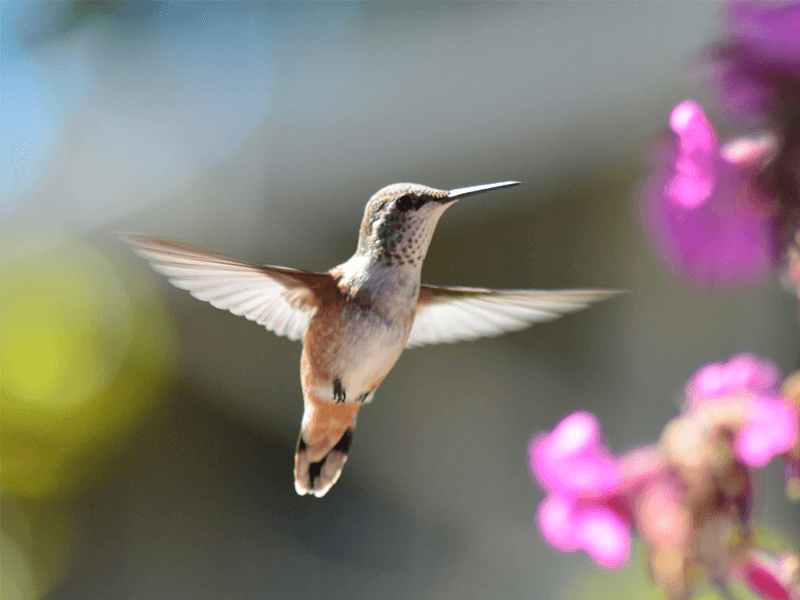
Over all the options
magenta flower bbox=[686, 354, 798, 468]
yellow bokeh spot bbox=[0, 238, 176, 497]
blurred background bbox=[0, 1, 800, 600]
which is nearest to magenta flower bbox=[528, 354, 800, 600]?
magenta flower bbox=[686, 354, 798, 468]

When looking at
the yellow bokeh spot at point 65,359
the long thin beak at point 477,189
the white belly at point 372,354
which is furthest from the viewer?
the yellow bokeh spot at point 65,359

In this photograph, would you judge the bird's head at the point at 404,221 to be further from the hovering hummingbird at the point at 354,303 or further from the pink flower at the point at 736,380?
the pink flower at the point at 736,380

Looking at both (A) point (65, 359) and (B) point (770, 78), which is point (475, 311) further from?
(A) point (65, 359)

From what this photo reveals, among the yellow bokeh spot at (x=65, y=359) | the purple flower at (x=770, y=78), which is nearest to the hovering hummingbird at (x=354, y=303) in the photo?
the purple flower at (x=770, y=78)

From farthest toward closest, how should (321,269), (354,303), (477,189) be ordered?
1. (321,269)
2. (354,303)
3. (477,189)

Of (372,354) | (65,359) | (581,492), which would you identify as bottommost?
(65,359)

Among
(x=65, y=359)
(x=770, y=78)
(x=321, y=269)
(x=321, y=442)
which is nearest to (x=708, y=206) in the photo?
(x=770, y=78)

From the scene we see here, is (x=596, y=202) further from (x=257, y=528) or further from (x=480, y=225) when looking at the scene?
(x=257, y=528)
